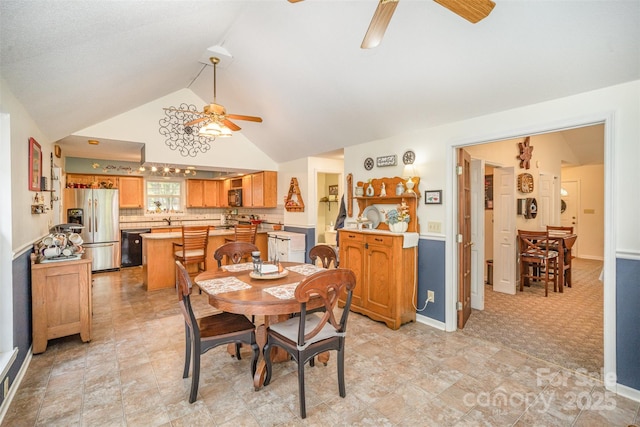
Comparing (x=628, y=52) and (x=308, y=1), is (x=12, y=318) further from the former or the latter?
(x=628, y=52)

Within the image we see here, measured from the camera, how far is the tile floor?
77.7 inches

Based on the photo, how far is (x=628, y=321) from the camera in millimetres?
2227

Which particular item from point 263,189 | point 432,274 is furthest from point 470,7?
point 263,189

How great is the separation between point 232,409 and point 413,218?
2.69 m

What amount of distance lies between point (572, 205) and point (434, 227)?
7.30 metres

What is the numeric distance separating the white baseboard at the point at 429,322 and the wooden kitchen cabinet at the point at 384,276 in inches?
2.8

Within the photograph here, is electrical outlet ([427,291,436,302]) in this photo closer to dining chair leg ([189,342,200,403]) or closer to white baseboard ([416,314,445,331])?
white baseboard ([416,314,445,331])

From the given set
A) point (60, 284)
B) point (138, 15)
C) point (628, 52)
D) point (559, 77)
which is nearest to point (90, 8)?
point (138, 15)

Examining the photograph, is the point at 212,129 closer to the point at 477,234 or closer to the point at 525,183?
the point at 477,234

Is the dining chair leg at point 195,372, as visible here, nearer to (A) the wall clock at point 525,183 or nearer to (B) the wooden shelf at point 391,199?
(B) the wooden shelf at point 391,199

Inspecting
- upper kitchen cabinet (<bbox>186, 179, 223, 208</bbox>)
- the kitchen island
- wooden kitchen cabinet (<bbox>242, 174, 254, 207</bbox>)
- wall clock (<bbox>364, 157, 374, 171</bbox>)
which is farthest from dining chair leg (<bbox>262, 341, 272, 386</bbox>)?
upper kitchen cabinet (<bbox>186, 179, 223, 208</bbox>)

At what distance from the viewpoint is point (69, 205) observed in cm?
587

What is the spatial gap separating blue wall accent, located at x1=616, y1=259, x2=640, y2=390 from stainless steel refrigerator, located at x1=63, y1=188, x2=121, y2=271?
747cm

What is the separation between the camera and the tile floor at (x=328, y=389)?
197 cm
